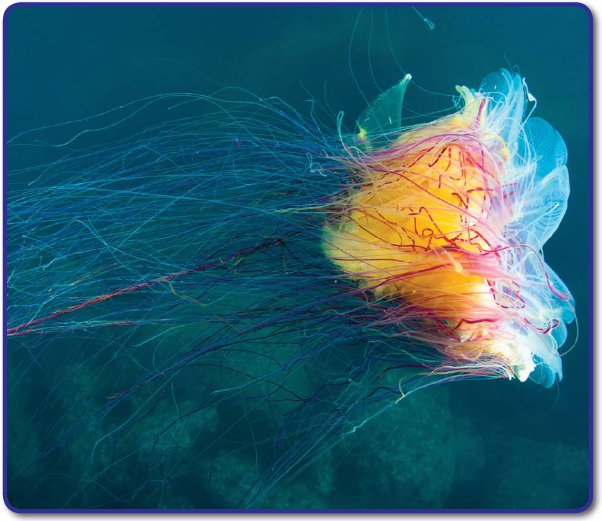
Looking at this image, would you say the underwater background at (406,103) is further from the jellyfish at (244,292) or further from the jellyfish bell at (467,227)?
the jellyfish bell at (467,227)

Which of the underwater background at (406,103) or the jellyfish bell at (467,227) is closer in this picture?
the jellyfish bell at (467,227)

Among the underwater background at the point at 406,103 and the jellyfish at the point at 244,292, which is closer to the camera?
the jellyfish at the point at 244,292

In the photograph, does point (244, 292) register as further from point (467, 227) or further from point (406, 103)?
point (406, 103)

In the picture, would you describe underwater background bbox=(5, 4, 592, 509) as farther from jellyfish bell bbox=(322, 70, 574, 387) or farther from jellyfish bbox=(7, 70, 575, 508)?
jellyfish bell bbox=(322, 70, 574, 387)

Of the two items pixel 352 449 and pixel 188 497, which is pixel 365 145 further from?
pixel 188 497

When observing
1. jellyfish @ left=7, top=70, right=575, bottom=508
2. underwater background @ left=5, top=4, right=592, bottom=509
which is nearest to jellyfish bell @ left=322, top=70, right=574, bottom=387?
jellyfish @ left=7, top=70, right=575, bottom=508

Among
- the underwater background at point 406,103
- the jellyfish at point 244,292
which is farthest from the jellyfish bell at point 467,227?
the underwater background at point 406,103
